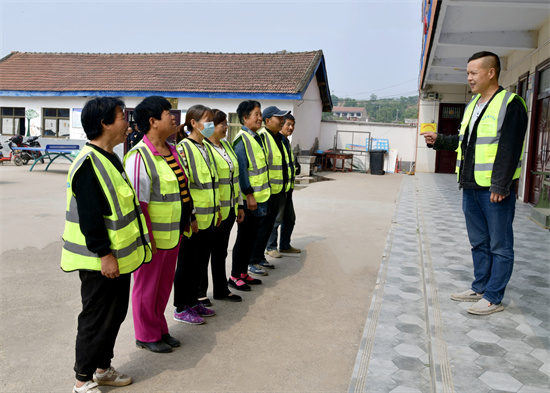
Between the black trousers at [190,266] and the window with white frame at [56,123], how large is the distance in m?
18.6

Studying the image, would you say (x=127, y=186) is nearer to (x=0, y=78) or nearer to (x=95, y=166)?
(x=95, y=166)

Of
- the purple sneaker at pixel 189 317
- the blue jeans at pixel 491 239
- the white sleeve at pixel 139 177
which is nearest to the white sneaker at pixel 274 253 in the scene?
the purple sneaker at pixel 189 317

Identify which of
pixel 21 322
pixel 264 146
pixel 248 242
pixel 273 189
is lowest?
pixel 21 322

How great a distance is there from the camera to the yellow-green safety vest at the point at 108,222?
8.73 feet

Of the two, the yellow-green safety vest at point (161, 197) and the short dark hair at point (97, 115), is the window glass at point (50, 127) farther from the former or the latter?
the short dark hair at point (97, 115)

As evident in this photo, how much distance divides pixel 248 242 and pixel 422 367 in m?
2.21

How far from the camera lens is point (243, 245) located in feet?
15.7

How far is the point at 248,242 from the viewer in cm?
485

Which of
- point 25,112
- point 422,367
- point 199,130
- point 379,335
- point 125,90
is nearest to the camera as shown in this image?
point 422,367

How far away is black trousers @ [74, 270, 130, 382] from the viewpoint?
108 inches

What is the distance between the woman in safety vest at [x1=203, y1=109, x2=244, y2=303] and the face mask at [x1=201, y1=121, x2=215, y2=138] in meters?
0.13

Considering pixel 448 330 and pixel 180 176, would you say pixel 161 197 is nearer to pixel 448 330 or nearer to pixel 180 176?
pixel 180 176

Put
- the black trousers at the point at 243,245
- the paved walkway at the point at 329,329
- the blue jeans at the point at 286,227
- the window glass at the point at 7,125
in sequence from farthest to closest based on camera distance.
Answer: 1. the window glass at the point at 7,125
2. the blue jeans at the point at 286,227
3. the black trousers at the point at 243,245
4. the paved walkway at the point at 329,329

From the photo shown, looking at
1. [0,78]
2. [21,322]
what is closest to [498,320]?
[21,322]
